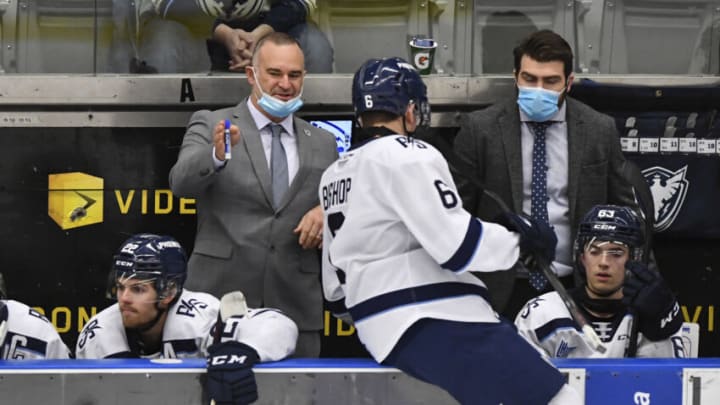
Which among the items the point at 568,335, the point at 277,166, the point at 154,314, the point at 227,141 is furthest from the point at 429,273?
the point at 277,166

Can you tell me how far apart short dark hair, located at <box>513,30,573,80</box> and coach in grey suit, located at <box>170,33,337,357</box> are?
85 cm

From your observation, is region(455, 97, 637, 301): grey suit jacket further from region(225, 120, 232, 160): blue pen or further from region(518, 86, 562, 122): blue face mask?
region(225, 120, 232, 160): blue pen

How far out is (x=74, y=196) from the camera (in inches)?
231

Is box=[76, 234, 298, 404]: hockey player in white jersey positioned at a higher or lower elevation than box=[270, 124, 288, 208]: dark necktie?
lower

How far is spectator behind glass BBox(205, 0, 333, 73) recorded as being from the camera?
570 cm

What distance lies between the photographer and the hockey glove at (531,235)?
3783mm

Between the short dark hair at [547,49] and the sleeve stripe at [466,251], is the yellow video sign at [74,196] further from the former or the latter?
the sleeve stripe at [466,251]

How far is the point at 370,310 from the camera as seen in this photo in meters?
3.81

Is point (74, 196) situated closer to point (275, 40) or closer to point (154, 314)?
point (275, 40)

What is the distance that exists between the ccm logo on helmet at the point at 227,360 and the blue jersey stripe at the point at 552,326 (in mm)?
1155

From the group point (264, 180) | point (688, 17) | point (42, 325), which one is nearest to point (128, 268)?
point (42, 325)

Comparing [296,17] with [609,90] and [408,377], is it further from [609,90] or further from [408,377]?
[408,377]

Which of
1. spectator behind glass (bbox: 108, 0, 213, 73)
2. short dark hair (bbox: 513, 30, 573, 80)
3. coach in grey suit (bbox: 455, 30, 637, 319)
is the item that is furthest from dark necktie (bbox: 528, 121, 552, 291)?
spectator behind glass (bbox: 108, 0, 213, 73)

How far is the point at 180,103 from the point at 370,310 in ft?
7.49
